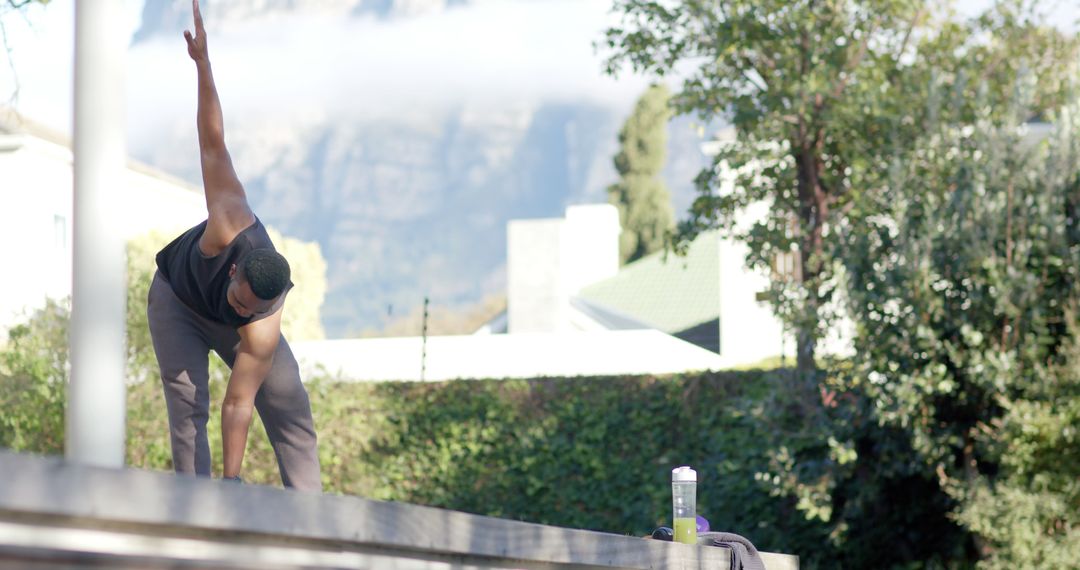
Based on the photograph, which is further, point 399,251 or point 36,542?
point 399,251

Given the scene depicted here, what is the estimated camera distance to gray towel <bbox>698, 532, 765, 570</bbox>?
4.28 metres

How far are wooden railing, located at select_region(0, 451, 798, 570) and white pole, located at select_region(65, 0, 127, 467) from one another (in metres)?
0.49

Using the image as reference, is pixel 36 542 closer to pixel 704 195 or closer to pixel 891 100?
pixel 891 100

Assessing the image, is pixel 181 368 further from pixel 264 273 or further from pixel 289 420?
pixel 264 273

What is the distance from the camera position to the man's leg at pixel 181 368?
4.33 metres

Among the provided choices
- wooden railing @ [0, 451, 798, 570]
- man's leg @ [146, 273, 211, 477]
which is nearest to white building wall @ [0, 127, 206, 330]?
man's leg @ [146, 273, 211, 477]

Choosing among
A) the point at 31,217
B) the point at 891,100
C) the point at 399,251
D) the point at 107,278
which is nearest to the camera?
the point at 107,278

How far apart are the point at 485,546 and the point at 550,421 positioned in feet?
34.5

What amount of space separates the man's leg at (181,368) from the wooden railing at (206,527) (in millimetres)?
2000

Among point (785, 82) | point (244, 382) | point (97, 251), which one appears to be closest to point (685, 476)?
point (244, 382)

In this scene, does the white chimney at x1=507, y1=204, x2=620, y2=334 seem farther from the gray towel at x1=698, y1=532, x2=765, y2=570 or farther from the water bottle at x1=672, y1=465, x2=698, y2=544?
the water bottle at x1=672, y1=465, x2=698, y2=544

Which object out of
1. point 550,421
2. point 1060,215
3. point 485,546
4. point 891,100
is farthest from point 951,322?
point 485,546

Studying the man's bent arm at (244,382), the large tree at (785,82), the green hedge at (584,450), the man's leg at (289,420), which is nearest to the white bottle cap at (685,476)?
the man's leg at (289,420)

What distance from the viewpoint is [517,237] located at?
24453mm
